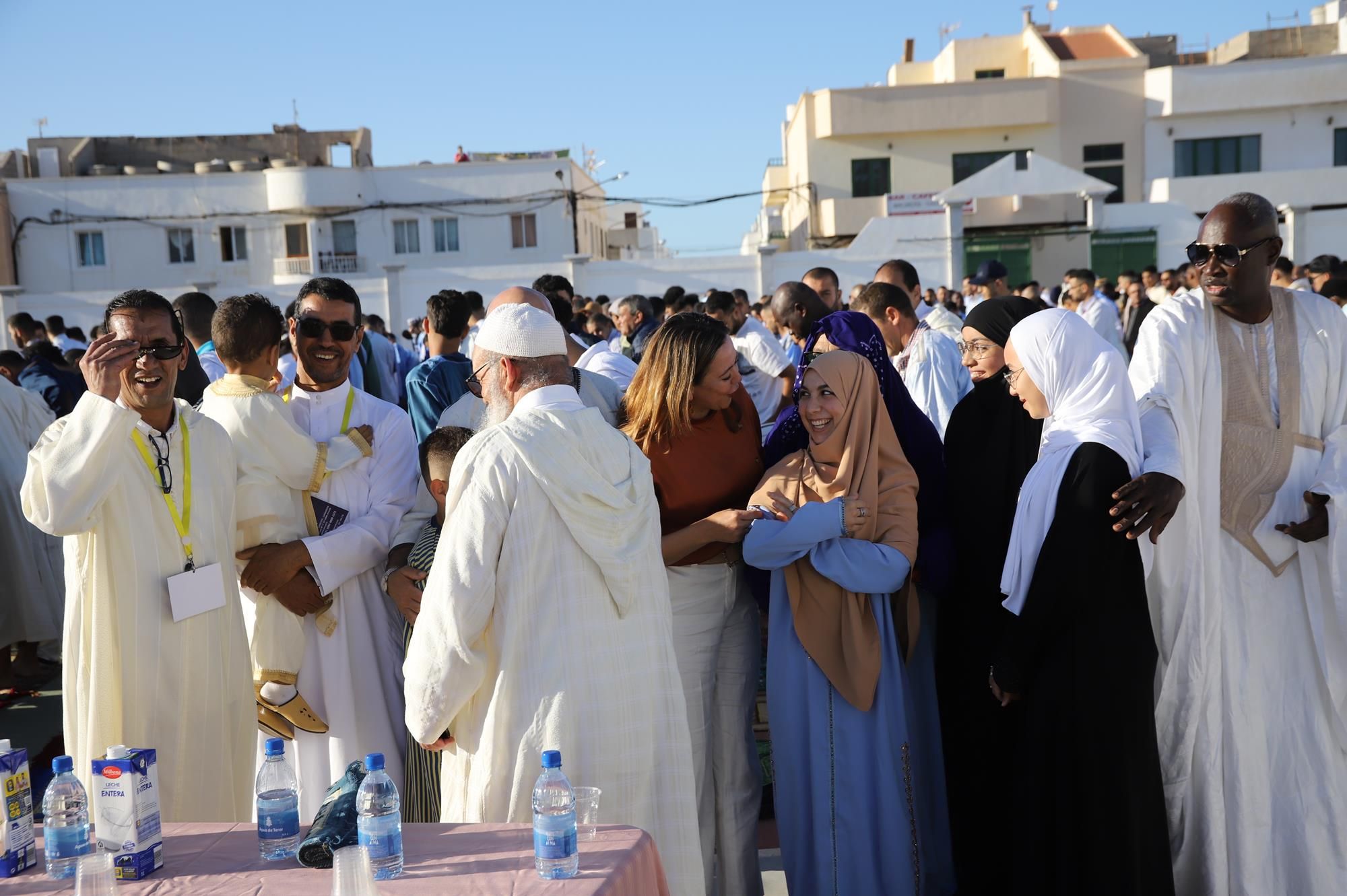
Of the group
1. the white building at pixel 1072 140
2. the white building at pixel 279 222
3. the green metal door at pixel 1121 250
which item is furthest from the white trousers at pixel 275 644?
the white building at pixel 279 222

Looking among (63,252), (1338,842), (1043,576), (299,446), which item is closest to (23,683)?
(299,446)

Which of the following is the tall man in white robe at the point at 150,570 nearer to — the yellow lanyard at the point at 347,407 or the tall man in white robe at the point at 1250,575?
the yellow lanyard at the point at 347,407

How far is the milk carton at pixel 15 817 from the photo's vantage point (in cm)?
226

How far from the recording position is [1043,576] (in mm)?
3102

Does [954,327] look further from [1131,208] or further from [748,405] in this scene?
[1131,208]

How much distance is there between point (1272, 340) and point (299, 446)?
120 inches

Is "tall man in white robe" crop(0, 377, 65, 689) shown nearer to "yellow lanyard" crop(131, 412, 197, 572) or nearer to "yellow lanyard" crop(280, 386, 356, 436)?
"yellow lanyard" crop(280, 386, 356, 436)

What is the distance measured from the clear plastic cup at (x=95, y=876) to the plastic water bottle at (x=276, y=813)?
12.6 inches

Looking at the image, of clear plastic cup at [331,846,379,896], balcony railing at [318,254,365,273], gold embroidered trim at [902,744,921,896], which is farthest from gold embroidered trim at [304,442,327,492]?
balcony railing at [318,254,365,273]

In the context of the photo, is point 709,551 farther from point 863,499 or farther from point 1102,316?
point 1102,316

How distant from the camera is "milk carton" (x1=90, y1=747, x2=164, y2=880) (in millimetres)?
2225

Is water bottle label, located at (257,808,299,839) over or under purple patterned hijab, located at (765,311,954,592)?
under

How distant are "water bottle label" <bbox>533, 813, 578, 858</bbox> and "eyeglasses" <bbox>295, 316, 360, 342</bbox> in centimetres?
209

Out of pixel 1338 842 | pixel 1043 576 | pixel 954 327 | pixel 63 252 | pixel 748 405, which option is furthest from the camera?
pixel 63 252
